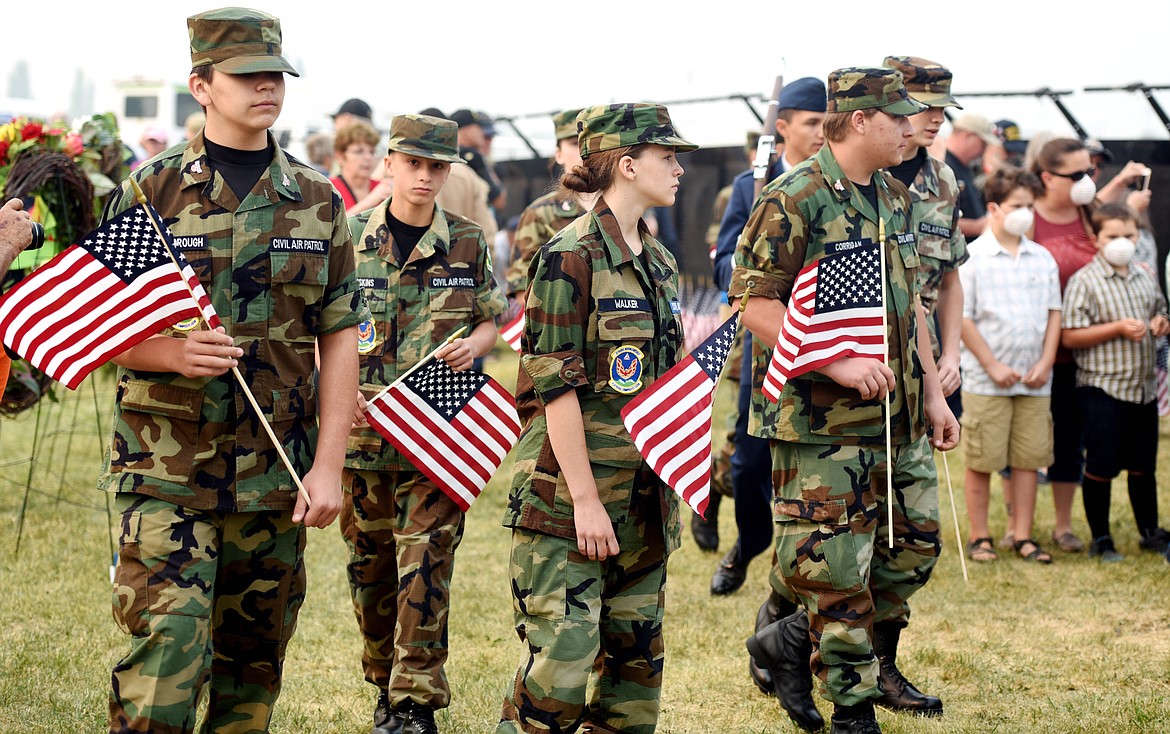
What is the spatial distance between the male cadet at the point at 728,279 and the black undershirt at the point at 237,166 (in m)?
3.24

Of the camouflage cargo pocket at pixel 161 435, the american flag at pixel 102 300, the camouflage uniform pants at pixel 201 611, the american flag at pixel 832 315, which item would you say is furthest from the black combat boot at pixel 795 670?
the american flag at pixel 102 300

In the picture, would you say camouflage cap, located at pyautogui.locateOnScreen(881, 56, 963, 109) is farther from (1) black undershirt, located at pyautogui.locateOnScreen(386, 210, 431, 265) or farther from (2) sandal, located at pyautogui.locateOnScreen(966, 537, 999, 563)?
(2) sandal, located at pyautogui.locateOnScreen(966, 537, 999, 563)

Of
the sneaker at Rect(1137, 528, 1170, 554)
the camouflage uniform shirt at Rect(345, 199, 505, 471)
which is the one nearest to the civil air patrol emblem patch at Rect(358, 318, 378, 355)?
the camouflage uniform shirt at Rect(345, 199, 505, 471)

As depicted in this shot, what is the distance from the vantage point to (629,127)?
4.16m

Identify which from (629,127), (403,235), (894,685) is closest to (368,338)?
(403,235)

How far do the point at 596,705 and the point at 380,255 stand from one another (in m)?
2.15

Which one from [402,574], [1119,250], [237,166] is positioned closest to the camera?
[237,166]

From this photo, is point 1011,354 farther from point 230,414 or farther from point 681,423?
point 230,414

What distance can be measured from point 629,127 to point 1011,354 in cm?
502

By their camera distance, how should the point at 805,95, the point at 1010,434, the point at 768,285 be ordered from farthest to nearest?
1. the point at 1010,434
2. the point at 805,95
3. the point at 768,285

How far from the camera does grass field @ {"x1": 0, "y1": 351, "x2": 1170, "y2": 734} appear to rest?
542 cm

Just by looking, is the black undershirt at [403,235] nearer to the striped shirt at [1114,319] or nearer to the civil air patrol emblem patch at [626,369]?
the civil air patrol emblem patch at [626,369]

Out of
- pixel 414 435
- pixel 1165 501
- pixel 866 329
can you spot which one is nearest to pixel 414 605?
pixel 414 435

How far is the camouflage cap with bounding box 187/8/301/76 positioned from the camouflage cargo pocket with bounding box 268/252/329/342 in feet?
1.78
